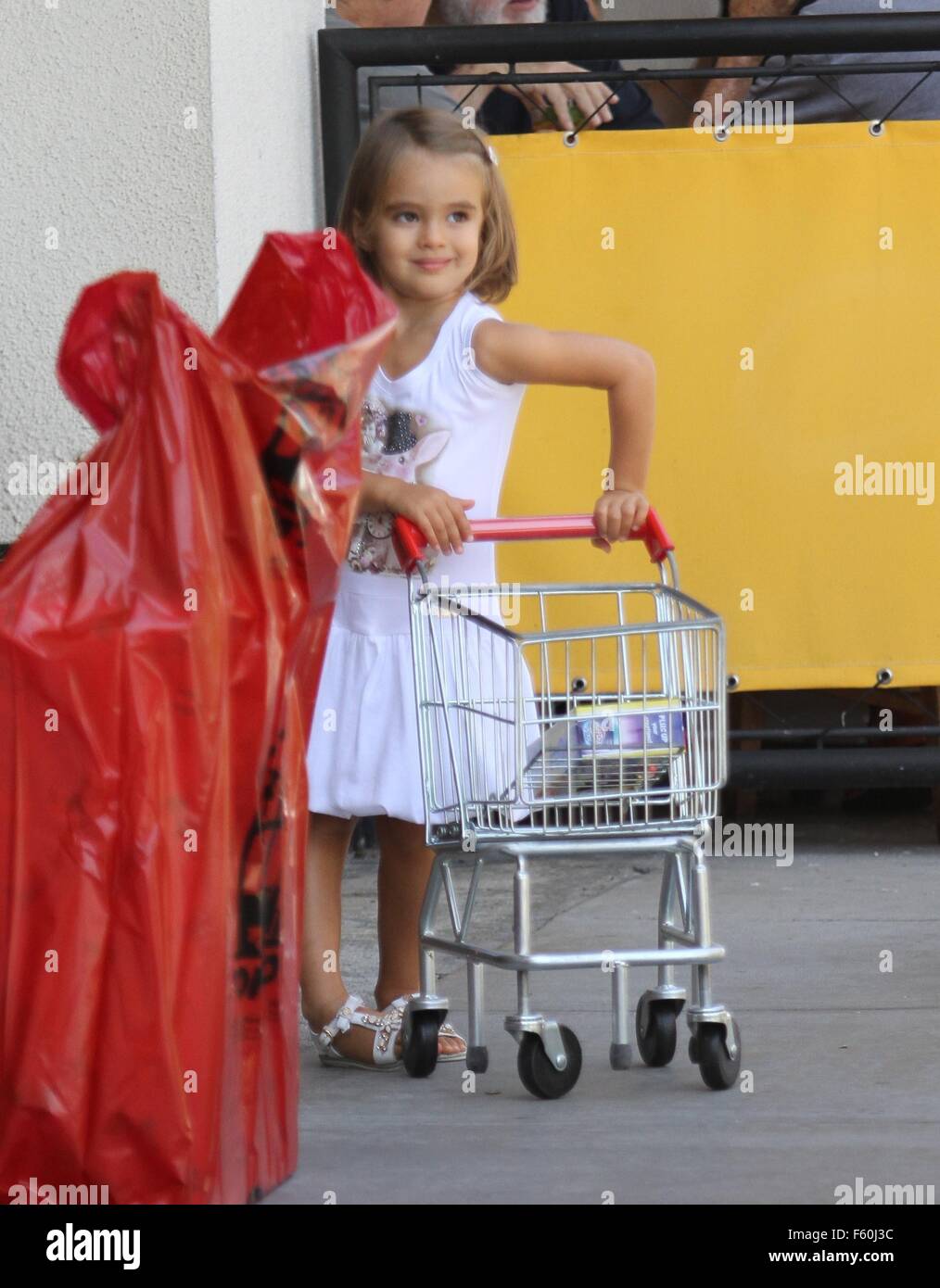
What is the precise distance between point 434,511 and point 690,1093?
1.13 m

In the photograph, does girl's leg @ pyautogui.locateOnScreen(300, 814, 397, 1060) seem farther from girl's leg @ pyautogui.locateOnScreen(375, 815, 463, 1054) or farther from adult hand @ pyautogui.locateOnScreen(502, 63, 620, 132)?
adult hand @ pyautogui.locateOnScreen(502, 63, 620, 132)

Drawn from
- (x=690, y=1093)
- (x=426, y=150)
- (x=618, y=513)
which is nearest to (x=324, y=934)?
(x=690, y=1093)

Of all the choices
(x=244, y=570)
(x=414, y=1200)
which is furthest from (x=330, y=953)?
(x=244, y=570)

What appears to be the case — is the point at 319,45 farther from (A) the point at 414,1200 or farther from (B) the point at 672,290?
(A) the point at 414,1200

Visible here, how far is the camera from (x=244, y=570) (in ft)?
8.16

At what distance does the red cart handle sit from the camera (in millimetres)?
3240

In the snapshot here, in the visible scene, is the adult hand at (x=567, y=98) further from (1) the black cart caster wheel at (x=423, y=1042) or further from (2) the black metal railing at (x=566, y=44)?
(1) the black cart caster wheel at (x=423, y=1042)

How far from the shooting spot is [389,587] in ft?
11.5

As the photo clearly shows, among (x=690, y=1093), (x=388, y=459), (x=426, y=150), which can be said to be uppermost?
(x=426, y=150)

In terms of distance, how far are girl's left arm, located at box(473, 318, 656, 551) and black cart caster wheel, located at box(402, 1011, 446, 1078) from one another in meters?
0.94

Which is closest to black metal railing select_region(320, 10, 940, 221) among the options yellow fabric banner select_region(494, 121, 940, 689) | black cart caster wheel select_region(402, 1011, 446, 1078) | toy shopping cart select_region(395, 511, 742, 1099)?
yellow fabric banner select_region(494, 121, 940, 689)

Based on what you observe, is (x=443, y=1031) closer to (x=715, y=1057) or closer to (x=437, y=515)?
(x=715, y=1057)

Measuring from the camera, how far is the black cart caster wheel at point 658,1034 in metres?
3.42

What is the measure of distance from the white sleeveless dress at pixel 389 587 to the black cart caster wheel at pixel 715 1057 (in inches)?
27.7
